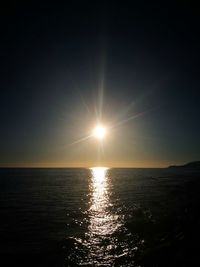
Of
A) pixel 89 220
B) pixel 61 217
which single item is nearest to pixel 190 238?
pixel 89 220

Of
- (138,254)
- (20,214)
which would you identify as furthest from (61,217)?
(138,254)

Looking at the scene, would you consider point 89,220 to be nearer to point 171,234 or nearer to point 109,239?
point 109,239

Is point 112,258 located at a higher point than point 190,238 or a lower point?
lower

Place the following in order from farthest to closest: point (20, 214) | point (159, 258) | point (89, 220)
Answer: point (20, 214) < point (89, 220) < point (159, 258)

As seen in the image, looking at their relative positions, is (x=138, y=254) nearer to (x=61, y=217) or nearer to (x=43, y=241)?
(x=43, y=241)

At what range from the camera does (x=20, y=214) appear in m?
32.5

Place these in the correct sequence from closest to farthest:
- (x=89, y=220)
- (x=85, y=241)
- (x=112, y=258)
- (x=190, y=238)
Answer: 1. (x=190, y=238)
2. (x=112, y=258)
3. (x=85, y=241)
4. (x=89, y=220)

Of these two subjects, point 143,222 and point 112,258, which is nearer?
point 112,258

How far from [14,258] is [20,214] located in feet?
55.1

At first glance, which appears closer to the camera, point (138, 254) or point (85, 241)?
point (138, 254)

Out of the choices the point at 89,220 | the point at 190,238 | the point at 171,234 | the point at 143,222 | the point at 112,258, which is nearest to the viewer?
the point at 190,238

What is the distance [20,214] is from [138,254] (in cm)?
2147

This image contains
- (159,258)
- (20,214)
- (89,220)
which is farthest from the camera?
(20,214)

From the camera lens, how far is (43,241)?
2059cm
